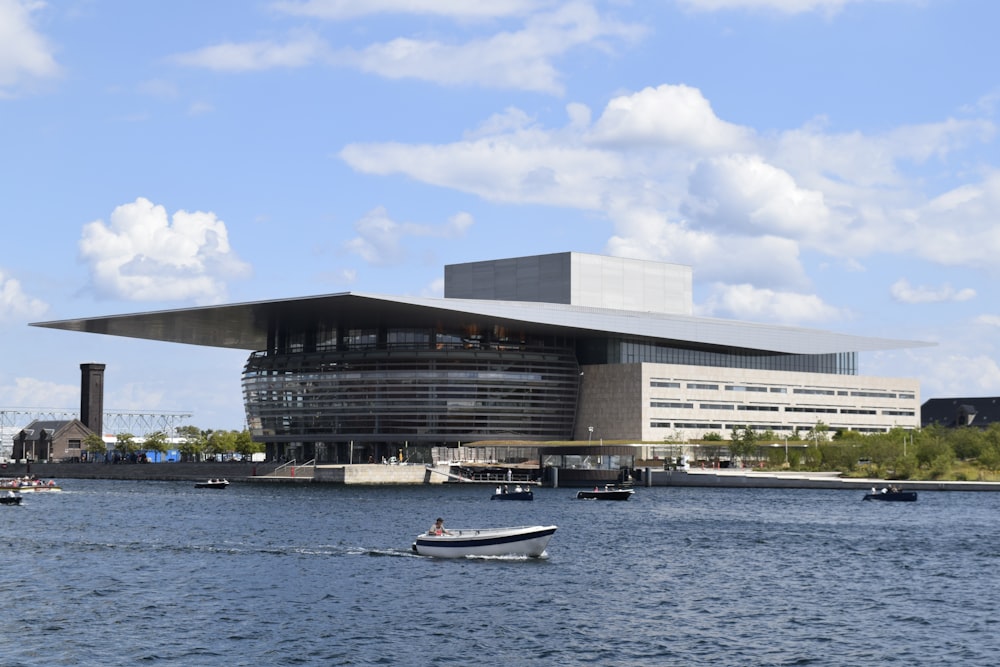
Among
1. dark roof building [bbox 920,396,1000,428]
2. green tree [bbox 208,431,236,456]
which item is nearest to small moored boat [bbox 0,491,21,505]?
green tree [bbox 208,431,236,456]

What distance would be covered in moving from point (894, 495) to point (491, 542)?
48.2 m

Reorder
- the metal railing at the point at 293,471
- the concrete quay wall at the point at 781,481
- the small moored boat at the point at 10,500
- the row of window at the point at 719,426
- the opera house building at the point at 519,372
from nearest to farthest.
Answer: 1. the small moored boat at the point at 10,500
2. the concrete quay wall at the point at 781,481
3. the metal railing at the point at 293,471
4. the opera house building at the point at 519,372
5. the row of window at the point at 719,426

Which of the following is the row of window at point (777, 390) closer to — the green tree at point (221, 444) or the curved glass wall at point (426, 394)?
the curved glass wall at point (426, 394)

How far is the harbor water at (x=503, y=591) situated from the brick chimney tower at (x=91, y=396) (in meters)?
118

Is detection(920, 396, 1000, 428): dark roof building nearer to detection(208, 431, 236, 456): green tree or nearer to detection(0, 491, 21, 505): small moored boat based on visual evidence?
detection(208, 431, 236, 456): green tree

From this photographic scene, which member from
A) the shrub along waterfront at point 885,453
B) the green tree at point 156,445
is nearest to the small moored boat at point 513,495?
the shrub along waterfront at point 885,453

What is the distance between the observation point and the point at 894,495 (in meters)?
86.2

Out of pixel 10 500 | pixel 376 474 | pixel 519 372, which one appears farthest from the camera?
pixel 519 372

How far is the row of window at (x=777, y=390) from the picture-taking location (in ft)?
427

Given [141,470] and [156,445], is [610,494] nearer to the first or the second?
[141,470]

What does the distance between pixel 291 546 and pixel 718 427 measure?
87.7 meters

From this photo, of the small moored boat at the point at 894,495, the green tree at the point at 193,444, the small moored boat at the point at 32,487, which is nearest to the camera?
the small moored boat at the point at 894,495

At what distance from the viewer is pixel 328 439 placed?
13150 cm

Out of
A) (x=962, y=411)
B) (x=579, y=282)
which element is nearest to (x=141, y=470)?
(x=579, y=282)
